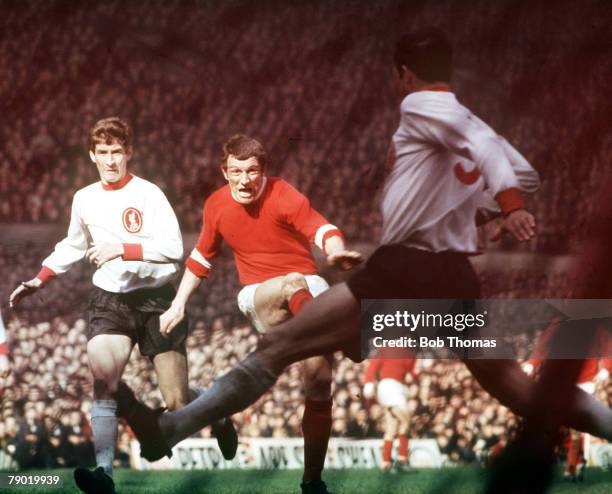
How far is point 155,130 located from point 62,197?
582mm

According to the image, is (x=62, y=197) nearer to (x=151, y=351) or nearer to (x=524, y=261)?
(x=151, y=351)

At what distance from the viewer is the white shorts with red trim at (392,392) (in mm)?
6016

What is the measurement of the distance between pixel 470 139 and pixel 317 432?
1635mm

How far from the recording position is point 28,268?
20.1 ft

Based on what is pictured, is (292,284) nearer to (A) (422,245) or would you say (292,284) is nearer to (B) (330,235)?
(B) (330,235)

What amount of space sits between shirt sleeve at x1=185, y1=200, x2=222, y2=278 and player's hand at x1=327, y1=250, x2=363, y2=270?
0.59 meters

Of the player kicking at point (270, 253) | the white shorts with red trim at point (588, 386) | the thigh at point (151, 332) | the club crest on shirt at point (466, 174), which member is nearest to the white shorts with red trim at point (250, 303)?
the player kicking at point (270, 253)

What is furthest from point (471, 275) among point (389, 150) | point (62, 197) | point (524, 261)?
point (62, 197)

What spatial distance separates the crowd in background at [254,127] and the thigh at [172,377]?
2.3 inches

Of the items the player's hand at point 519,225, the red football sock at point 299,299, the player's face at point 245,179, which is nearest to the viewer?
the player's hand at point 519,225

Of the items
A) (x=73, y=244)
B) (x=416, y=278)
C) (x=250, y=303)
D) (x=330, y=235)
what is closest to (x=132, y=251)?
(x=73, y=244)

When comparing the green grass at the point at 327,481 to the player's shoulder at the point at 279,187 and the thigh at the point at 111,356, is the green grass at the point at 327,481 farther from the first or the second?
the player's shoulder at the point at 279,187

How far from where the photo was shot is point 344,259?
596 centimetres

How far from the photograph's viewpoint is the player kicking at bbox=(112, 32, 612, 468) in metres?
5.89
